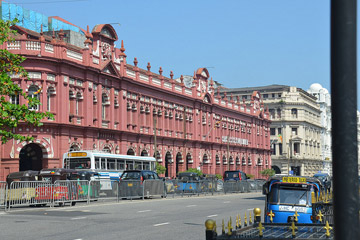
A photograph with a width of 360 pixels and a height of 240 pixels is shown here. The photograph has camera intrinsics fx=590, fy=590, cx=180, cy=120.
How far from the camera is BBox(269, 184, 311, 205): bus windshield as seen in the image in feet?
52.6

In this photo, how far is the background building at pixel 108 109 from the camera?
47281 millimetres

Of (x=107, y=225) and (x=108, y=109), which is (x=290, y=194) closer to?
(x=107, y=225)

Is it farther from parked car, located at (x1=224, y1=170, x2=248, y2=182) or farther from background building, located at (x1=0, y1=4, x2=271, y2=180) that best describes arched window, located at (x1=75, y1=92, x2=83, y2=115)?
parked car, located at (x1=224, y1=170, x2=248, y2=182)

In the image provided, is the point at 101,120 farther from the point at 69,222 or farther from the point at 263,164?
the point at 263,164

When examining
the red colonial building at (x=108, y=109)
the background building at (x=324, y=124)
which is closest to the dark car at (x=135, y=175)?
the red colonial building at (x=108, y=109)

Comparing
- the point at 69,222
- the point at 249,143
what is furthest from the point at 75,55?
the point at 249,143

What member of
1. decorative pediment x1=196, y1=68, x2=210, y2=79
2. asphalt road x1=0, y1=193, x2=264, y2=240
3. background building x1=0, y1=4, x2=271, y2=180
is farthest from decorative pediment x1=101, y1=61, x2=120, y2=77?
asphalt road x1=0, y1=193, x2=264, y2=240

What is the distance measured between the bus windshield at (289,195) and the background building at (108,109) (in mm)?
20331

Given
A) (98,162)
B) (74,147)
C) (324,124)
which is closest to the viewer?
(98,162)

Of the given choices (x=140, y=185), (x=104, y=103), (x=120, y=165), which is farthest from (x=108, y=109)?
(x=140, y=185)

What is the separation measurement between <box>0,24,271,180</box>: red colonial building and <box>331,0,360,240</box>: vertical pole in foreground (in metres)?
42.9

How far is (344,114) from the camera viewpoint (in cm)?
340

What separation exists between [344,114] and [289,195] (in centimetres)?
1305

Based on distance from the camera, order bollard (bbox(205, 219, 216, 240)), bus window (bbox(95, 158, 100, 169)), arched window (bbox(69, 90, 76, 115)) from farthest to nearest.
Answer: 1. arched window (bbox(69, 90, 76, 115))
2. bus window (bbox(95, 158, 100, 169))
3. bollard (bbox(205, 219, 216, 240))
